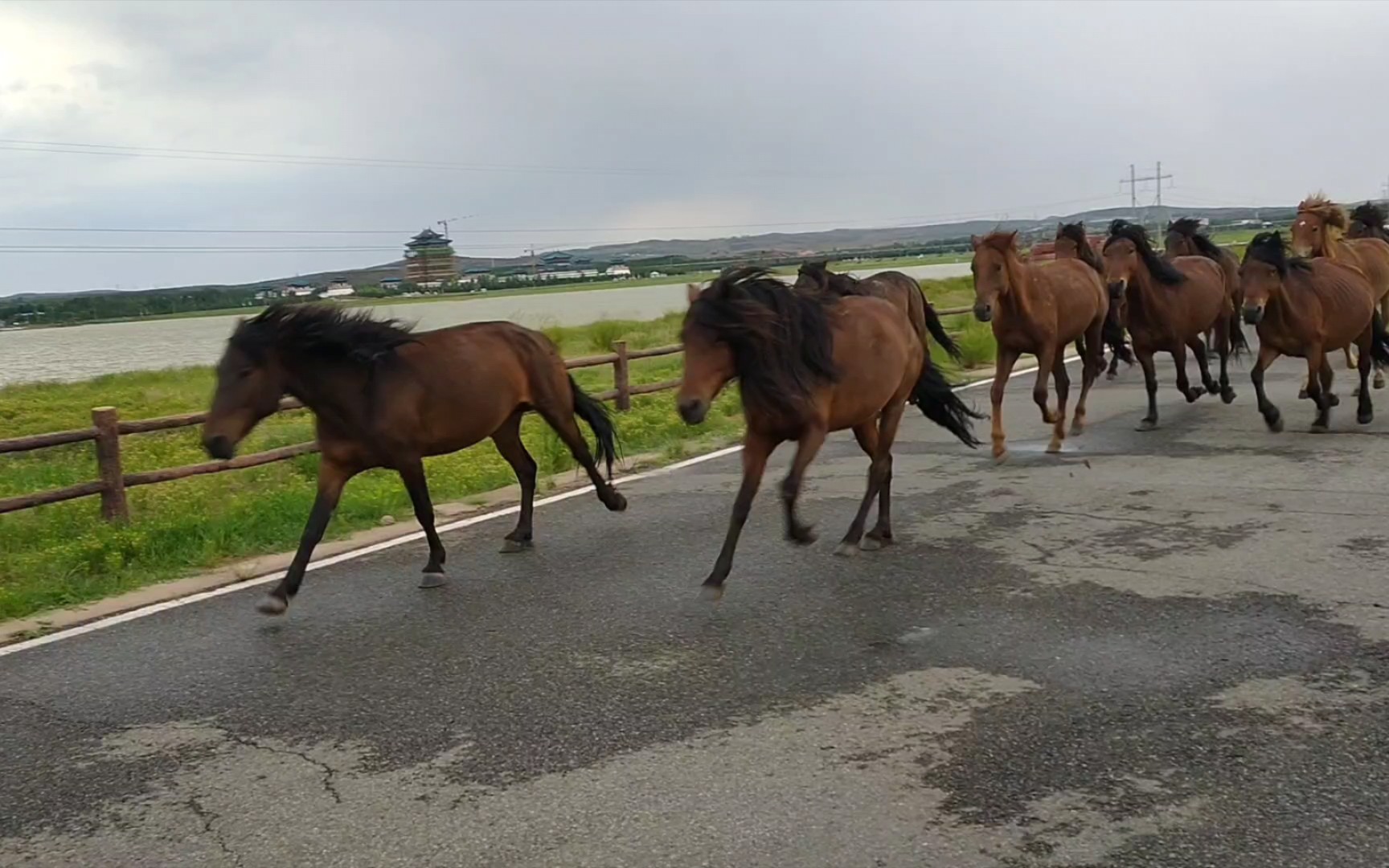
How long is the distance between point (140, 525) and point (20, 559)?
84cm

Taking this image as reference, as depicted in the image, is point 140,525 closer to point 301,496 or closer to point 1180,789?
point 301,496

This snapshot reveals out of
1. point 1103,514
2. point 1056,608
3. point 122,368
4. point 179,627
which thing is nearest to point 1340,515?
point 1103,514

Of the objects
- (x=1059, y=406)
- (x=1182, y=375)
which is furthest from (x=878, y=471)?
(x=1182, y=375)

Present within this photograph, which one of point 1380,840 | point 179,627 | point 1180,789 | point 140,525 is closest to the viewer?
point 1380,840

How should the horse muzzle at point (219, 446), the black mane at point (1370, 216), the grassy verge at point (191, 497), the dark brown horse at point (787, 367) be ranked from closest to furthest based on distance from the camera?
the dark brown horse at point (787, 367) < the horse muzzle at point (219, 446) < the grassy verge at point (191, 497) < the black mane at point (1370, 216)

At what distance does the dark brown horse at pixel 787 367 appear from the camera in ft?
20.9

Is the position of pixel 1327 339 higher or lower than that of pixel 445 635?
higher

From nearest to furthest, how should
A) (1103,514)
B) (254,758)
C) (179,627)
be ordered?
(254,758) → (179,627) → (1103,514)

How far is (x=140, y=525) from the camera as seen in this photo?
8945mm

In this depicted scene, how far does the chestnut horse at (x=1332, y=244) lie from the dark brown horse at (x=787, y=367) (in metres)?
9.33

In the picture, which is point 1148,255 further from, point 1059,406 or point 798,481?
point 798,481

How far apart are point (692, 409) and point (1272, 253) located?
7.26 meters

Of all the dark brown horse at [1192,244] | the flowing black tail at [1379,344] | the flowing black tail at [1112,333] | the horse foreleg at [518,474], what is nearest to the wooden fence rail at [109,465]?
the horse foreleg at [518,474]

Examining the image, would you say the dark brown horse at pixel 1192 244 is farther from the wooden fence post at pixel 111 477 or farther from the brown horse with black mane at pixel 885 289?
the wooden fence post at pixel 111 477
